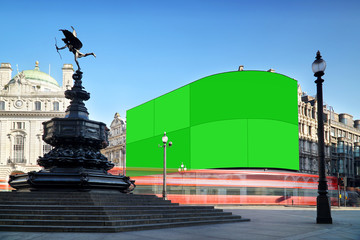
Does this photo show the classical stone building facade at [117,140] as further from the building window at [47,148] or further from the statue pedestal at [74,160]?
the statue pedestal at [74,160]

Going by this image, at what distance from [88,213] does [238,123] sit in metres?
42.5

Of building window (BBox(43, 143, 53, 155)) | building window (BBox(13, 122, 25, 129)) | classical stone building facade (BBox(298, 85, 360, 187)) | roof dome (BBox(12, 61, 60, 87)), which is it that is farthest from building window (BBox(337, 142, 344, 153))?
roof dome (BBox(12, 61, 60, 87))

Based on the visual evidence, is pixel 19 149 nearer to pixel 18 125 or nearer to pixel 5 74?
pixel 18 125

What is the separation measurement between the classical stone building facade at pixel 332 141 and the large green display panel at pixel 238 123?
12.4m

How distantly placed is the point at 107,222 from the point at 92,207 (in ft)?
3.99

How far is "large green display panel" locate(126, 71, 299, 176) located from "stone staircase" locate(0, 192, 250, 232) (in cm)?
3585

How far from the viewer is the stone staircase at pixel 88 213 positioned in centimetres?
1120

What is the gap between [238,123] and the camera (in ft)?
173

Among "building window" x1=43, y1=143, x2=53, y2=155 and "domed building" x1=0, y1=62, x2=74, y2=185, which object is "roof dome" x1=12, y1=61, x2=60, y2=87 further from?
"building window" x1=43, y1=143, x2=53, y2=155

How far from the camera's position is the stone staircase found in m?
11.2

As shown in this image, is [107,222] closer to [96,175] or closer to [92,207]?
[92,207]

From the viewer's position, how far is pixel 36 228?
10.9 m

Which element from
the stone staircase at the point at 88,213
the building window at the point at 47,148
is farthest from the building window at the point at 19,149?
the stone staircase at the point at 88,213

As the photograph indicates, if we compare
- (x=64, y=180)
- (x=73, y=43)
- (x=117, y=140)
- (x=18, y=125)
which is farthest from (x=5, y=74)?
(x=64, y=180)
